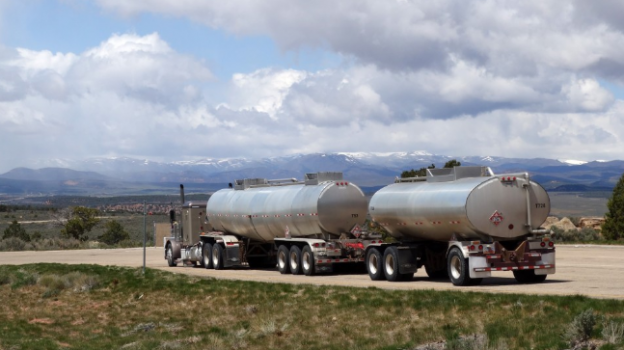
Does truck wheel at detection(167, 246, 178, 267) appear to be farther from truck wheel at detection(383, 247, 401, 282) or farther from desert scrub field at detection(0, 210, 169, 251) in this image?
truck wheel at detection(383, 247, 401, 282)

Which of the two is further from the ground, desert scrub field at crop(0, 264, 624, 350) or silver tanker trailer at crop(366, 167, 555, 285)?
silver tanker trailer at crop(366, 167, 555, 285)

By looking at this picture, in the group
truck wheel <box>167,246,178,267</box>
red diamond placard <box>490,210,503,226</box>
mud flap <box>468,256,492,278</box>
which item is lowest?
truck wheel <box>167,246,178,267</box>

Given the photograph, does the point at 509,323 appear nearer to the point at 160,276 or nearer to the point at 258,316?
the point at 258,316

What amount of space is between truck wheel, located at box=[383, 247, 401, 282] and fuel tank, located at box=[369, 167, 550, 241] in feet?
3.36

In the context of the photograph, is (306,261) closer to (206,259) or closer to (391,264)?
(391,264)

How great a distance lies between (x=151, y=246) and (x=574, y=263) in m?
40.7

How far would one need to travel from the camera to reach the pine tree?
54.0 meters

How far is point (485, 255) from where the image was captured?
27.1m

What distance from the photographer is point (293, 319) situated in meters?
23.8

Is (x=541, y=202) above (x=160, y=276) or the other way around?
above

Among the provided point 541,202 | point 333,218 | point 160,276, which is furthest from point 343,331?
point 160,276

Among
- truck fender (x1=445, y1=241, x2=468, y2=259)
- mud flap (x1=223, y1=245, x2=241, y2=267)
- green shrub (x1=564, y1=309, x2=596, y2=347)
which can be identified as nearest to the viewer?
green shrub (x1=564, y1=309, x2=596, y2=347)

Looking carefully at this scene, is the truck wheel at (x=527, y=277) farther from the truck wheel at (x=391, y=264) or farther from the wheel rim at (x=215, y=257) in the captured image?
the wheel rim at (x=215, y=257)

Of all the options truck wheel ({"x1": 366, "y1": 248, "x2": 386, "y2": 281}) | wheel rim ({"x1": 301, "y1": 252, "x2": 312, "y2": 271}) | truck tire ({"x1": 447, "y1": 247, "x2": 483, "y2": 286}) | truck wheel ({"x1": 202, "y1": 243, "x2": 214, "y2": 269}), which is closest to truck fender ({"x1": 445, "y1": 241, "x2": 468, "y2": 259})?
truck tire ({"x1": 447, "y1": 247, "x2": 483, "y2": 286})
